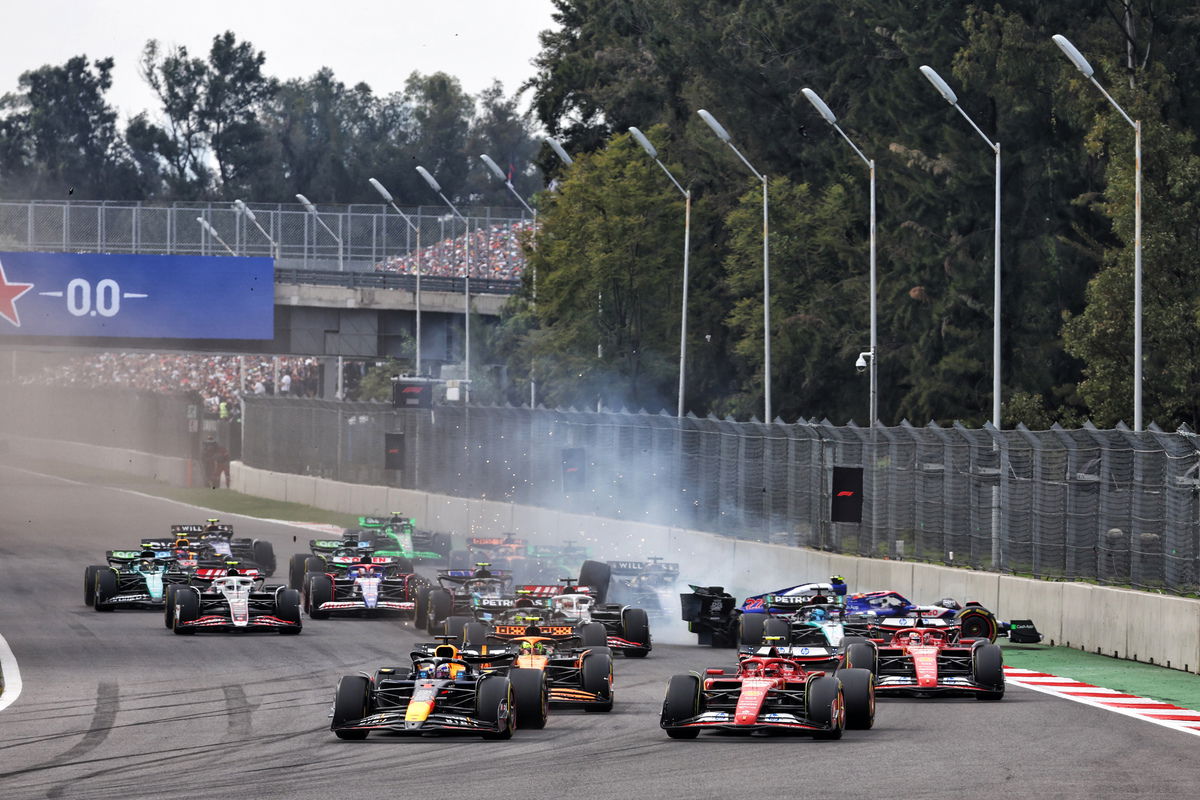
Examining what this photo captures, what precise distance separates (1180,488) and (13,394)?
270ft

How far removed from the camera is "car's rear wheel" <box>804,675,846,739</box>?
709 inches

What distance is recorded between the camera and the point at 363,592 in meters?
31.3

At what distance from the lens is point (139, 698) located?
21.3 metres

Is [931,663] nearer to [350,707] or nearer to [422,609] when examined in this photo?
[350,707]

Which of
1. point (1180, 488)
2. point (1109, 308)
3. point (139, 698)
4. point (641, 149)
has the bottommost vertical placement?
point (139, 698)

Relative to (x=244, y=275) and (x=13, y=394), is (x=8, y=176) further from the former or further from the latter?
(x=244, y=275)

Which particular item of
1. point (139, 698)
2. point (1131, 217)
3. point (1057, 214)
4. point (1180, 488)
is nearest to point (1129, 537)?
point (1180, 488)

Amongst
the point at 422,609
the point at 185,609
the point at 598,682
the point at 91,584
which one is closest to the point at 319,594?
the point at 422,609

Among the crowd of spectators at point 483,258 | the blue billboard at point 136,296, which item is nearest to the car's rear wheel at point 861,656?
the blue billboard at point 136,296

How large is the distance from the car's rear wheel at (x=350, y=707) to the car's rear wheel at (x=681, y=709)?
248 centimetres

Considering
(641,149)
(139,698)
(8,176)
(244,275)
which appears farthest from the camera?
(8,176)

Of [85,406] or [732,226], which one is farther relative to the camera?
[85,406]

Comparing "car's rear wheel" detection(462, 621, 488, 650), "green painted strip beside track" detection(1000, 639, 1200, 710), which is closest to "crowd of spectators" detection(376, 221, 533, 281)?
"green painted strip beside track" detection(1000, 639, 1200, 710)

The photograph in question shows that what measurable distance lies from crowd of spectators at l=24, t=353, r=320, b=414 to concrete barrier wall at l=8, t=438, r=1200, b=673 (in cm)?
3450
